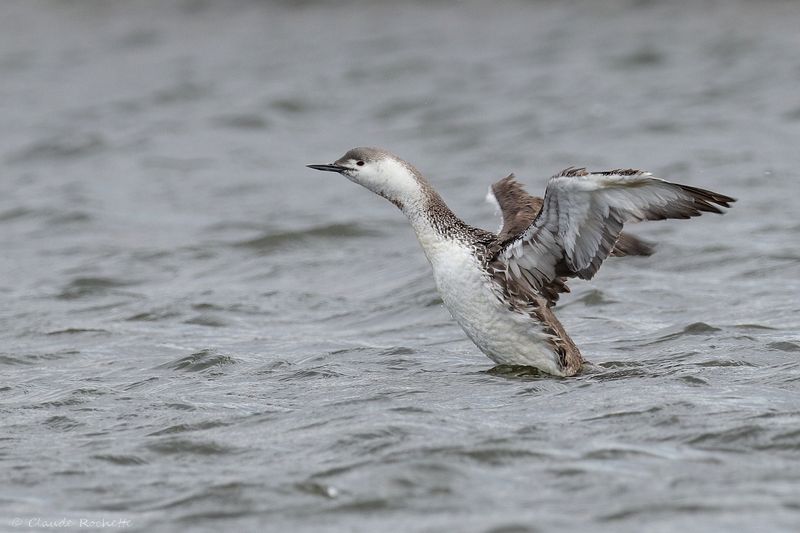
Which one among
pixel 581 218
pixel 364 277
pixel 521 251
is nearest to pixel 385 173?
pixel 521 251

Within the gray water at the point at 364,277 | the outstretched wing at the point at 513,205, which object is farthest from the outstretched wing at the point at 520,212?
the gray water at the point at 364,277

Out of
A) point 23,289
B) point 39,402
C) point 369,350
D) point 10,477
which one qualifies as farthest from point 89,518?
point 23,289

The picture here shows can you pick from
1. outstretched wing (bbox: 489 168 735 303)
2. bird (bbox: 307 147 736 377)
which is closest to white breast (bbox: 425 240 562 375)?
bird (bbox: 307 147 736 377)

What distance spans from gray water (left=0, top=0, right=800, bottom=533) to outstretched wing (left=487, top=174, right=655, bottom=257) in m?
0.62

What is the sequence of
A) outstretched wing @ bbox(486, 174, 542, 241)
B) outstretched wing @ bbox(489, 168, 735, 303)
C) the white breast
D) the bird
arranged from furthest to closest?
outstretched wing @ bbox(486, 174, 542, 241) < the white breast < the bird < outstretched wing @ bbox(489, 168, 735, 303)

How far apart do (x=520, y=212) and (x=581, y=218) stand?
1295 mm

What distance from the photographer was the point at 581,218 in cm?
745

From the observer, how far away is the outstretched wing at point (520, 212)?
8.62m

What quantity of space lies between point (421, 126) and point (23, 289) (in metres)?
6.79

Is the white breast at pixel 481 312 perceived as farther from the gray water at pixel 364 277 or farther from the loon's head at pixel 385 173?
the loon's head at pixel 385 173

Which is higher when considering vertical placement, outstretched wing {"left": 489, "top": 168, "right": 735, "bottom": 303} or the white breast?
outstretched wing {"left": 489, "top": 168, "right": 735, "bottom": 303}

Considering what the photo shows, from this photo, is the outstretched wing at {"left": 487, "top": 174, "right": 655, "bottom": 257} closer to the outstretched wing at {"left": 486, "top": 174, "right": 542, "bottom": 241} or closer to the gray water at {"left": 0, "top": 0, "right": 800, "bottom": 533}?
the outstretched wing at {"left": 486, "top": 174, "right": 542, "bottom": 241}

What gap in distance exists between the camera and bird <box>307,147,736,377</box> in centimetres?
732

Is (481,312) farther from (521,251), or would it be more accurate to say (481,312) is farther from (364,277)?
(364,277)
